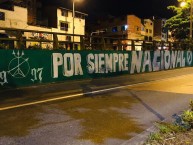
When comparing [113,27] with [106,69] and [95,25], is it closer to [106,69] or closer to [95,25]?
[95,25]

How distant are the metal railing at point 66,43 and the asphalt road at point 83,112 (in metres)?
1.88

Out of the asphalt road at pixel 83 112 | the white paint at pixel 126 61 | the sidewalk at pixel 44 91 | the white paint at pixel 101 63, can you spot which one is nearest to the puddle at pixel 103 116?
the asphalt road at pixel 83 112

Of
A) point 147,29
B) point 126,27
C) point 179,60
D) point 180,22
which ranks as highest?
point 147,29

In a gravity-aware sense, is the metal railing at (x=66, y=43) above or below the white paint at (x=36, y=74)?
above

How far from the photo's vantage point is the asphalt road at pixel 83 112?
5.83m

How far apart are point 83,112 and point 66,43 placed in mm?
7241

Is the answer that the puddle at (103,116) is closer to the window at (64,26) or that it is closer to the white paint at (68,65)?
the white paint at (68,65)

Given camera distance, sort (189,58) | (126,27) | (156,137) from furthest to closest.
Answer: (126,27), (189,58), (156,137)

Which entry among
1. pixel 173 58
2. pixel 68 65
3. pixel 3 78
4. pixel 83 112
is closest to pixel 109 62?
pixel 68 65

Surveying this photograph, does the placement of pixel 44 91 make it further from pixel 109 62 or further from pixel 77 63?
pixel 109 62

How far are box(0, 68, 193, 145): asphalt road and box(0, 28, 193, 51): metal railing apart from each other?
73.9 inches

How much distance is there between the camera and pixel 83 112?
7945mm

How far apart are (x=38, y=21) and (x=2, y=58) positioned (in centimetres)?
5431

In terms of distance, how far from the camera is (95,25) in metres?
89.6
